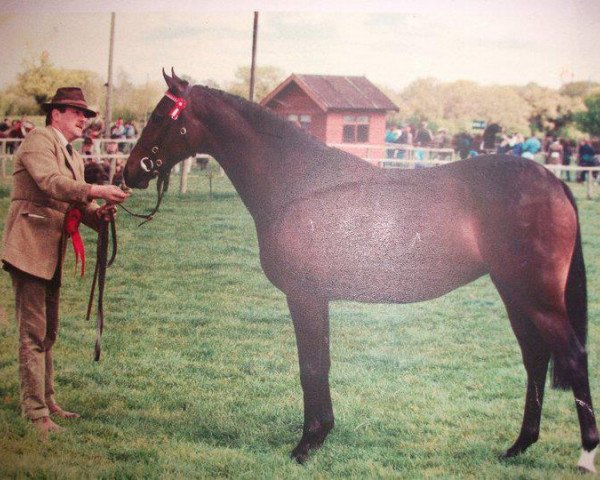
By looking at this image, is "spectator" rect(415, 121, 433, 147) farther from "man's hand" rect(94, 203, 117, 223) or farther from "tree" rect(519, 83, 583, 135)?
"man's hand" rect(94, 203, 117, 223)

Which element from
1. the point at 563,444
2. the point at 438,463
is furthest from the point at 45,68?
the point at 563,444

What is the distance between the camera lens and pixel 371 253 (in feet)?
10.6

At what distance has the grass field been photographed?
125 inches

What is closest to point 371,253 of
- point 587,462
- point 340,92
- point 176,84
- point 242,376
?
point 340,92

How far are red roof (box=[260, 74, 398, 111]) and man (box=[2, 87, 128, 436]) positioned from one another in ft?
3.73

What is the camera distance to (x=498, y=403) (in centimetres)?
335

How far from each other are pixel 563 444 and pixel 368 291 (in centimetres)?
128

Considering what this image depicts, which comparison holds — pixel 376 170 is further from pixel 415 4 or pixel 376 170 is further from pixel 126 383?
pixel 126 383

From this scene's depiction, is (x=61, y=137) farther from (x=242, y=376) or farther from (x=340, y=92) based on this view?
(x=242, y=376)

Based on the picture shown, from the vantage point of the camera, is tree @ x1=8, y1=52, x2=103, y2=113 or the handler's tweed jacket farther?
tree @ x1=8, y1=52, x2=103, y2=113

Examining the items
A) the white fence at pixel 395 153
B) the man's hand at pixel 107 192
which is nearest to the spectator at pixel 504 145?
the white fence at pixel 395 153

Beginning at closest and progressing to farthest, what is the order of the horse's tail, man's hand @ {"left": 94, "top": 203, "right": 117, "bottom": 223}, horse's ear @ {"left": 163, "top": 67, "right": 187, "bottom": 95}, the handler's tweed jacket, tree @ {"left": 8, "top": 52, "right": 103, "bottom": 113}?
1. the horse's tail
2. horse's ear @ {"left": 163, "top": 67, "right": 187, "bottom": 95}
3. the handler's tweed jacket
4. man's hand @ {"left": 94, "top": 203, "right": 117, "bottom": 223}
5. tree @ {"left": 8, "top": 52, "right": 103, "bottom": 113}

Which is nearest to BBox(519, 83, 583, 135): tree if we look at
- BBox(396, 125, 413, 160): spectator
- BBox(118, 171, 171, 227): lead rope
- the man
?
BBox(396, 125, 413, 160): spectator

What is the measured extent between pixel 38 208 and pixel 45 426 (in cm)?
125
